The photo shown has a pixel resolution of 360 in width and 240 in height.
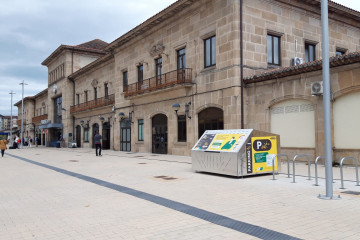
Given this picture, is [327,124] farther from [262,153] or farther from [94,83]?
[94,83]

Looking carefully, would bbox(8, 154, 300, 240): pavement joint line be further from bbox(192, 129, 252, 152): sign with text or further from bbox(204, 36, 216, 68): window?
bbox(204, 36, 216, 68): window

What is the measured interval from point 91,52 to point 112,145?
52.4 feet

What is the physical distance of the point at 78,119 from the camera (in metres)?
39.6

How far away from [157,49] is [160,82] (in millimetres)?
2708

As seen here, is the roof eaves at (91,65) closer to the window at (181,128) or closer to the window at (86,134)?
the window at (86,134)

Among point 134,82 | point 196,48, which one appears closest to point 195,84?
point 196,48

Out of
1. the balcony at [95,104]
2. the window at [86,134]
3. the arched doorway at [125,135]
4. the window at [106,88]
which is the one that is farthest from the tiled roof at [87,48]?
the arched doorway at [125,135]

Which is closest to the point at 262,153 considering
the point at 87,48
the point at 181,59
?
the point at 181,59

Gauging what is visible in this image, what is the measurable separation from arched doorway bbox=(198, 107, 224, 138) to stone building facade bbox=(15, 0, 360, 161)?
0.19 ft

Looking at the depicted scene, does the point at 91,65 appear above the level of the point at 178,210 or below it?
above

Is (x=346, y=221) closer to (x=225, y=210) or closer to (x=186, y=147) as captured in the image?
(x=225, y=210)

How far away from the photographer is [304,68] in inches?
572

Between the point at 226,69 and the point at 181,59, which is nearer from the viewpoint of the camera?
the point at 226,69

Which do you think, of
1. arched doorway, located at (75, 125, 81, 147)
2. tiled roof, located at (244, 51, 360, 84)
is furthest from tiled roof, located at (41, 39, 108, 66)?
tiled roof, located at (244, 51, 360, 84)
